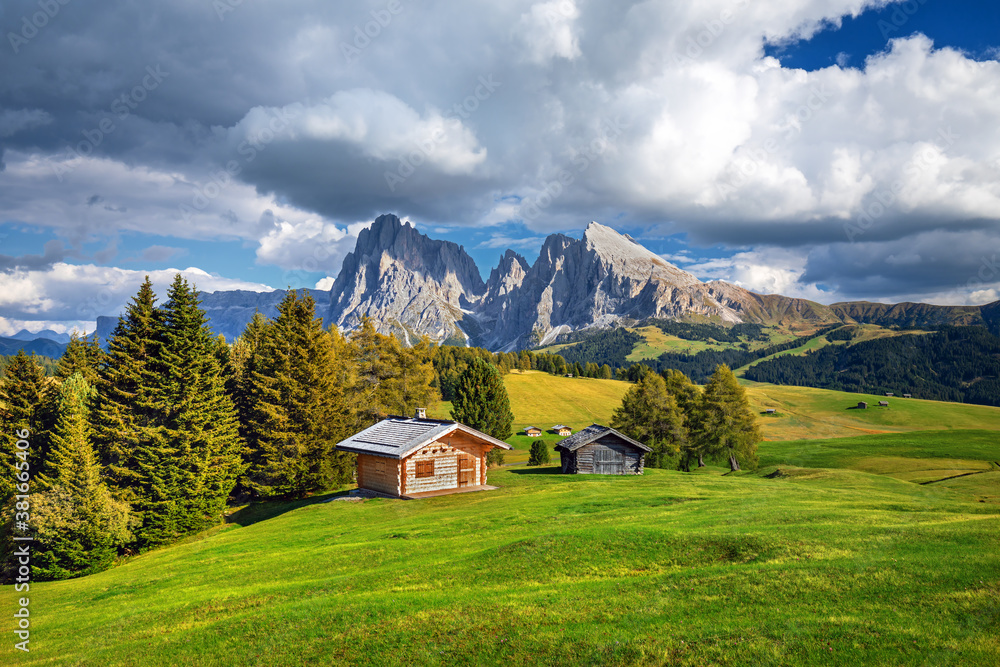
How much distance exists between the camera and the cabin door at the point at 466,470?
137ft

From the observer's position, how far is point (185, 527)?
3747 cm

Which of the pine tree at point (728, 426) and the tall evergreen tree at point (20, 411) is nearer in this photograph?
the tall evergreen tree at point (20, 411)

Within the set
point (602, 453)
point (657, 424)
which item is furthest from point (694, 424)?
point (602, 453)

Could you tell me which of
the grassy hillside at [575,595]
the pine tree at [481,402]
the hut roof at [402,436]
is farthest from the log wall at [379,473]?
the pine tree at [481,402]

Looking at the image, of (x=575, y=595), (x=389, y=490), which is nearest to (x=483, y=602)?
(x=575, y=595)

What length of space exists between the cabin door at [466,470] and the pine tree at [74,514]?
22.3 metres

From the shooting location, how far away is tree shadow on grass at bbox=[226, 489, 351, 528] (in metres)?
40.0

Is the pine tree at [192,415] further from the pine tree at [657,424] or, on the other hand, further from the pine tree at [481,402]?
the pine tree at [657,424]

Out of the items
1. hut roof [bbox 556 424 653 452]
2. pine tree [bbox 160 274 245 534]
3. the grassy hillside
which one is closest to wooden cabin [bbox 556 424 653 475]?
hut roof [bbox 556 424 653 452]

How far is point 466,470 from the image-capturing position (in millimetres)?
42250

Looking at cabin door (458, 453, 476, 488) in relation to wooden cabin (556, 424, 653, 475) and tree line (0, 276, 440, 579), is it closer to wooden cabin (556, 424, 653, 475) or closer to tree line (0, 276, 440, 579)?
tree line (0, 276, 440, 579)

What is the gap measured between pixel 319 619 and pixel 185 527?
3054 cm

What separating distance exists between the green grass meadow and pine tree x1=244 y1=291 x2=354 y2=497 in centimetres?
1429

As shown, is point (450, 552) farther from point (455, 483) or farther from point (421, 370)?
point (421, 370)
